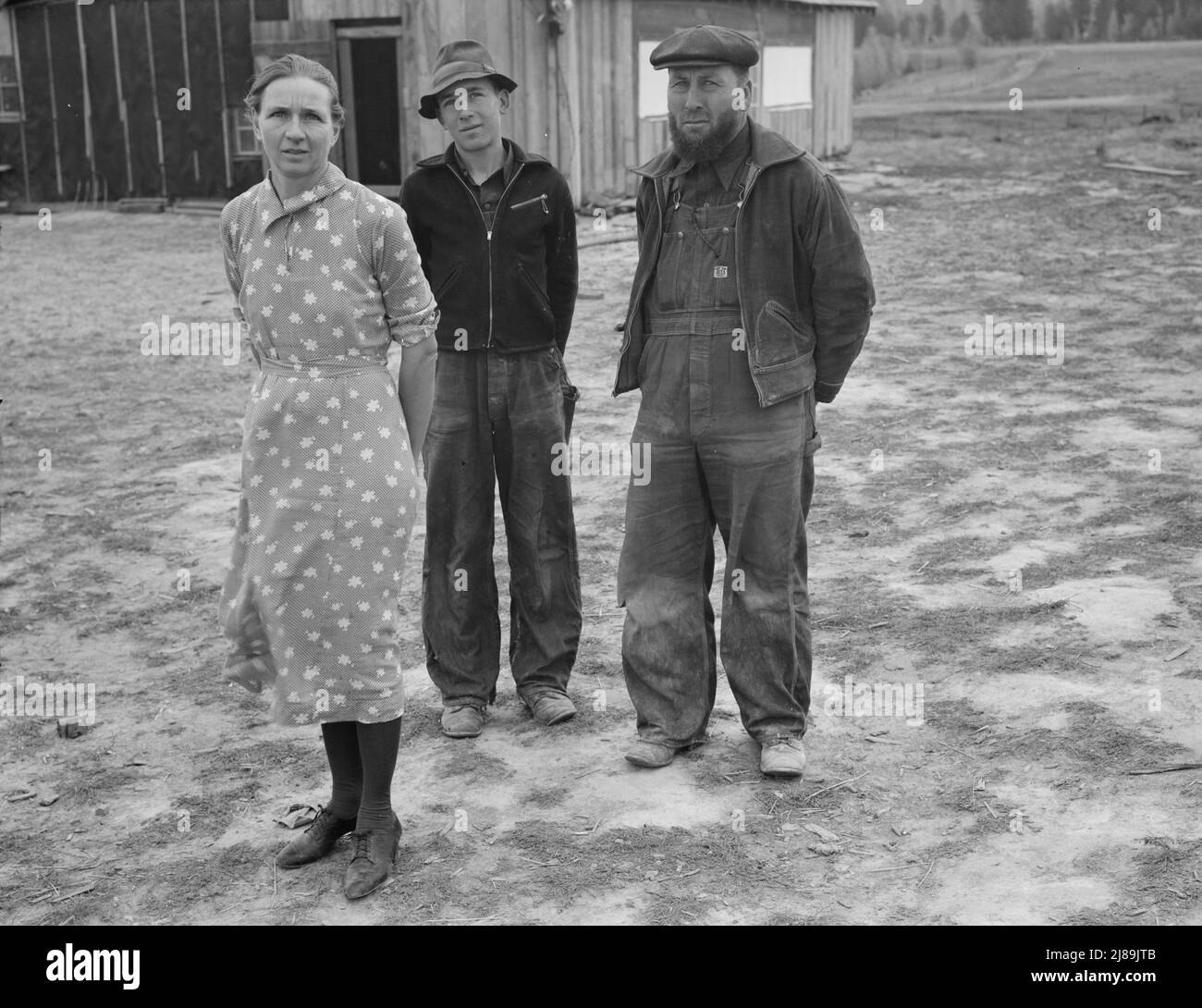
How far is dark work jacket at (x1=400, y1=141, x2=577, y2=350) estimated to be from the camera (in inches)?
181

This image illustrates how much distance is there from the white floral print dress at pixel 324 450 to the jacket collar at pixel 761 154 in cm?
95

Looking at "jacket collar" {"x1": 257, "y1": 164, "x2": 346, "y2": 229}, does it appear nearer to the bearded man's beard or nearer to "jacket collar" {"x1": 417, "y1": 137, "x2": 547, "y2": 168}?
"jacket collar" {"x1": 417, "y1": 137, "x2": 547, "y2": 168}

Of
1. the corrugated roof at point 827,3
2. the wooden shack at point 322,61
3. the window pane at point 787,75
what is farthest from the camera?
the window pane at point 787,75

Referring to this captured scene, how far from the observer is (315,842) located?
12.8ft

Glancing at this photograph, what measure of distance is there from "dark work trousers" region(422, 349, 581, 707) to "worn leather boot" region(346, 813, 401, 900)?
3.28ft

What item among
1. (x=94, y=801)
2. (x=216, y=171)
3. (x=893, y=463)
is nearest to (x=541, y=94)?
(x=216, y=171)

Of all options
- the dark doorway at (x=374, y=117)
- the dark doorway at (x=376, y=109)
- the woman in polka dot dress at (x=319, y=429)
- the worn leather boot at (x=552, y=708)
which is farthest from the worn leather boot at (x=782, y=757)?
the dark doorway at (x=376, y=109)

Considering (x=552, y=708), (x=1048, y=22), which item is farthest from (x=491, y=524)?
(x=1048, y=22)

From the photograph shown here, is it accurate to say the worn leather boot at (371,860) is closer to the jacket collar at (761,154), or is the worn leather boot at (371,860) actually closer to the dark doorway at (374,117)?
the jacket collar at (761,154)

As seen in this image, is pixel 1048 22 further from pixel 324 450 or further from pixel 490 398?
pixel 324 450

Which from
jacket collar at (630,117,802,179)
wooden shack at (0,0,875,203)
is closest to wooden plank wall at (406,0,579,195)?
wooden shack at (0,0,875,203)

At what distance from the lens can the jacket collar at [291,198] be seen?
11.8 ft

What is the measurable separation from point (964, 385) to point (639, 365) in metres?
5.05

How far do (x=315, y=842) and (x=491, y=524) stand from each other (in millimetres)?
1340
